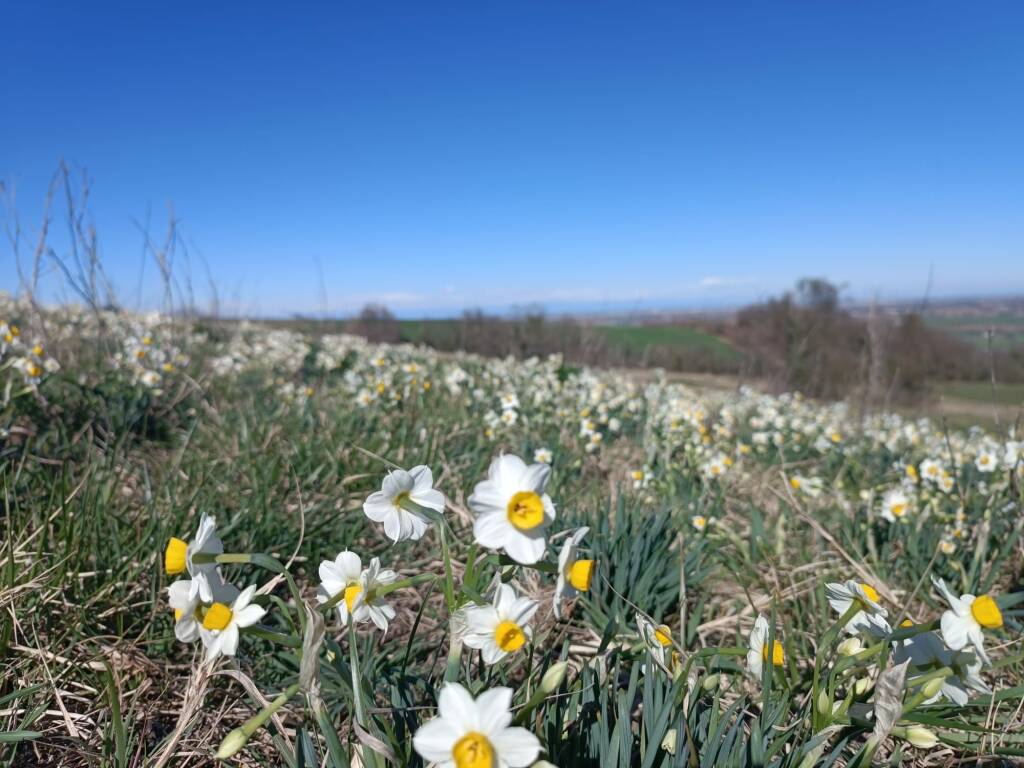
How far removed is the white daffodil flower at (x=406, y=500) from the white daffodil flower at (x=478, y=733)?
1.15 ft

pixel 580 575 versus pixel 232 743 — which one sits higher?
pixel 580 575

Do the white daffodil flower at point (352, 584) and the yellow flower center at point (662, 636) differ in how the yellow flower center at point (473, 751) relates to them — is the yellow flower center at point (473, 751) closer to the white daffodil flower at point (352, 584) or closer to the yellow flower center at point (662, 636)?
the white daffodil flower at point (352, 584)

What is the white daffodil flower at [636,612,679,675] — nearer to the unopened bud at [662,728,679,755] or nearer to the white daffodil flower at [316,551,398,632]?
the unopened bud at [662,728,679,755]

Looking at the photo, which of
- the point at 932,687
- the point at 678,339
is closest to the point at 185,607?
the point at 932,687

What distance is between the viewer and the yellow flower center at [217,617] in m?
1.10

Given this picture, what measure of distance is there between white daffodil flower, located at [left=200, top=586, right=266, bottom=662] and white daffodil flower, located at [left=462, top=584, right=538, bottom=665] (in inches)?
15.3

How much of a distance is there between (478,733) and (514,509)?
33 centimetres

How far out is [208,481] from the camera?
2848 mm

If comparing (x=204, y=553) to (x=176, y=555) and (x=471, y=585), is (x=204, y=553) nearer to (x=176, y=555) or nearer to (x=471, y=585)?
(x=176, y=555)

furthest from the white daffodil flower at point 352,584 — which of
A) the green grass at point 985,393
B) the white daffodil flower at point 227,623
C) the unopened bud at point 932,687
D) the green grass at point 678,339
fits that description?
the green grass at point 678,339

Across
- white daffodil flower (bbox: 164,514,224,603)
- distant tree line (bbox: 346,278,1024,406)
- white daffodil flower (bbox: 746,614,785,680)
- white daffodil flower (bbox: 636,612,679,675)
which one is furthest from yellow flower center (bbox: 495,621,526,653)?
distant tree line (bbox: 346,278,1024,406)

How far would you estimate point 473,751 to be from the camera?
89 cm

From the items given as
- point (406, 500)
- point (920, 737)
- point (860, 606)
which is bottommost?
point (920, 737)

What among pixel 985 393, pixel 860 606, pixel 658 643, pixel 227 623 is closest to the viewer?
pixel 227 623
